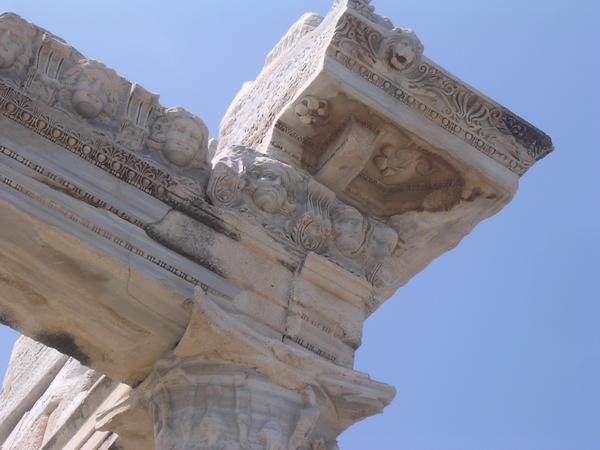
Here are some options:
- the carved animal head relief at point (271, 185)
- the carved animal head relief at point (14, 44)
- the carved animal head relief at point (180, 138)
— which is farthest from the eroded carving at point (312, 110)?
the carved animal head relief at point (14, 44)

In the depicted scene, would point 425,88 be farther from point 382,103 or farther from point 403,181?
point 403,181

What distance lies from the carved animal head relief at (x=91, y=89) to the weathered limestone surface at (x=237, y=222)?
1cm

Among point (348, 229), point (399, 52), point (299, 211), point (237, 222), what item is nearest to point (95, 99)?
point (237, 222)

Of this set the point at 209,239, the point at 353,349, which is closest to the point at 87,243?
the point at 209,239

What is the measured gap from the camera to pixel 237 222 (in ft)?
22.5

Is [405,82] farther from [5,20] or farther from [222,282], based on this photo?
[5,20]

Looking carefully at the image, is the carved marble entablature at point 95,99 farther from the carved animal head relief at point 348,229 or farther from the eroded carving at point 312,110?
the carved animal head relief at point 348,229

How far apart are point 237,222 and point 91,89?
112 cm

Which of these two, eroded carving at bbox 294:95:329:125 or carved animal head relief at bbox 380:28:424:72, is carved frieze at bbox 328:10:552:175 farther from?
eroded carving at bbox 294:95:329:125

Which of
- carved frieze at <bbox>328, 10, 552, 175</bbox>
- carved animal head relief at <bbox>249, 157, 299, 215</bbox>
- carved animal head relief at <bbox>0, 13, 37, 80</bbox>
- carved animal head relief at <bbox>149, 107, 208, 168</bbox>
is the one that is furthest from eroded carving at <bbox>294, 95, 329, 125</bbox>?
carved animal head relief at <bbox>0, 13, 37, 80</bbox>

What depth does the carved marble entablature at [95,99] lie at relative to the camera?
6.59m

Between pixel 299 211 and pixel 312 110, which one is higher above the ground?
pixel 312 110

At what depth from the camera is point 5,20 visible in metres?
6.61

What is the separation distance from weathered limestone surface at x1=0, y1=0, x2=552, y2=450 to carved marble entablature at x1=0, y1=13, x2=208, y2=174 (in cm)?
1
